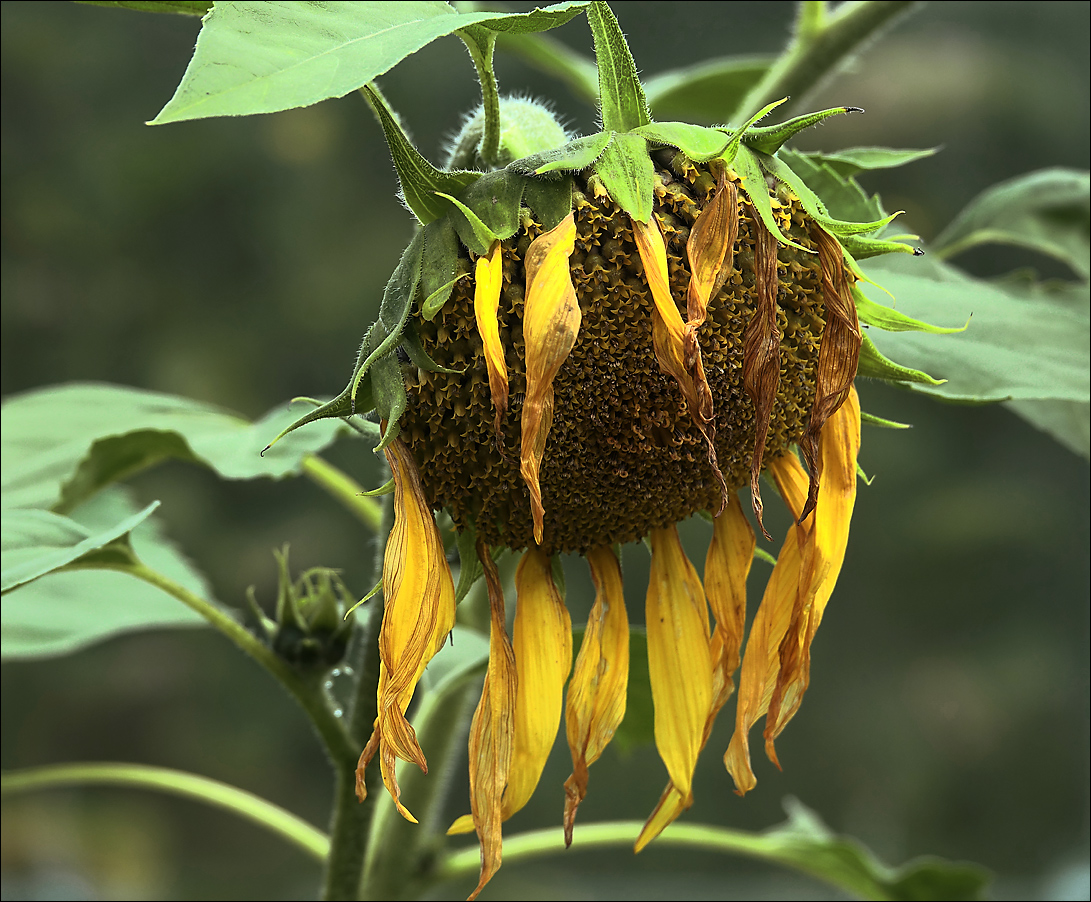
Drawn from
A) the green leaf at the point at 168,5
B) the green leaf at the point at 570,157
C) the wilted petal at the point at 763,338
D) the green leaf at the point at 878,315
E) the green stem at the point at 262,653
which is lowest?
the green stem at the point at 262,653

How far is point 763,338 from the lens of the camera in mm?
251

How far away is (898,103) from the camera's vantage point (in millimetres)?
1828

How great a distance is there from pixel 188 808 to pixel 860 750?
1.16 meters

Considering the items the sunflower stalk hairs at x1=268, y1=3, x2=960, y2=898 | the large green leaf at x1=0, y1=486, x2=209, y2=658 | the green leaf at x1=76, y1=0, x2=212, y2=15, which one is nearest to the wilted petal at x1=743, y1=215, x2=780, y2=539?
the sunflower stalk hairs at x1=268, y1=3, x2=960, y2=898

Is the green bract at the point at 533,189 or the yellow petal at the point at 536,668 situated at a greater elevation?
the green bract at the point at 533,189

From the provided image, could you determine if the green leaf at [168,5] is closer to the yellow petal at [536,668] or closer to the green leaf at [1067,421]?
the yellow petal at [536,668]

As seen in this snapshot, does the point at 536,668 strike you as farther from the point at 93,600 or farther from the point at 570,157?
the point at 93,600

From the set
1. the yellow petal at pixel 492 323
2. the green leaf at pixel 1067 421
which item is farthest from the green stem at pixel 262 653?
the green leaf at pixel 1067 421

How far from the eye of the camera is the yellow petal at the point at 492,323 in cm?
24

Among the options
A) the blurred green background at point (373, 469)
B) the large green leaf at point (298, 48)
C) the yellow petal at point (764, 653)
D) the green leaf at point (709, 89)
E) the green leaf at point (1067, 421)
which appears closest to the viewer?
the large green leaf at point (298, 48)

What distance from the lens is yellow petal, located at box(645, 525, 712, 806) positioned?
1.00ft

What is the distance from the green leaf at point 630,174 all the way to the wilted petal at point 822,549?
0.08 m

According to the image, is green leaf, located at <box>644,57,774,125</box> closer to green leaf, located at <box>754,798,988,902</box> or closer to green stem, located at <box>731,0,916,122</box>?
green stem, located at <box>731,0,916,122</box>

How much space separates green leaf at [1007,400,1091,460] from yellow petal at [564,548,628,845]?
217 mm
